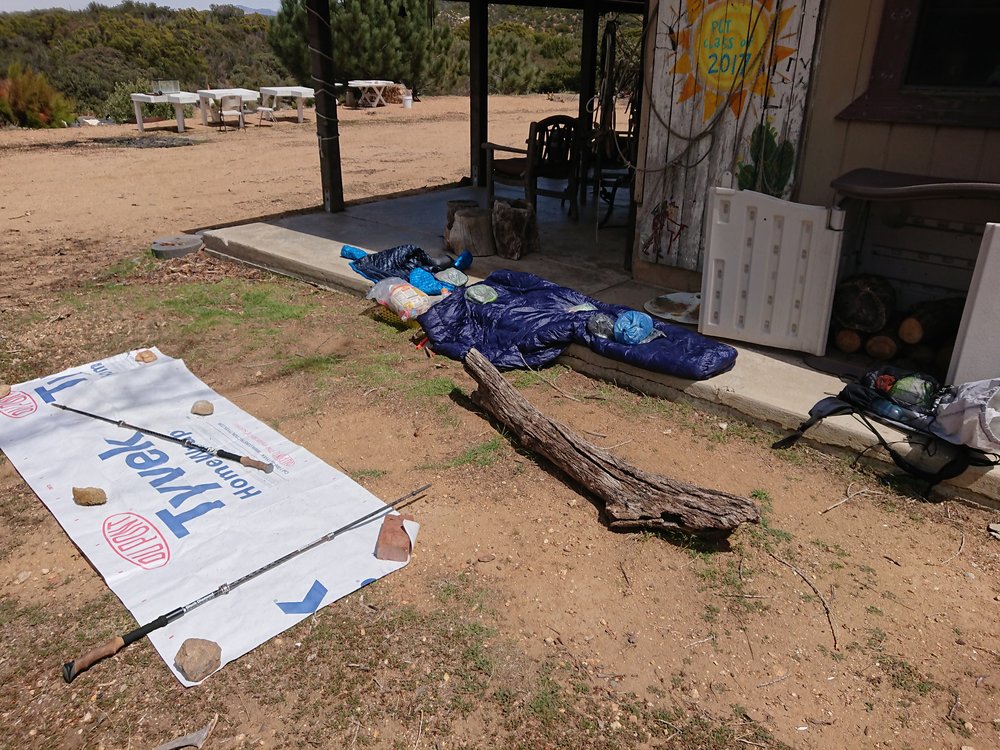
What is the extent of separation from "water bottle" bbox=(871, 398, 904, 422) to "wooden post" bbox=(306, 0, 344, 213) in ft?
18.0

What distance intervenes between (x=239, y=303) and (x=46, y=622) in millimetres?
3557

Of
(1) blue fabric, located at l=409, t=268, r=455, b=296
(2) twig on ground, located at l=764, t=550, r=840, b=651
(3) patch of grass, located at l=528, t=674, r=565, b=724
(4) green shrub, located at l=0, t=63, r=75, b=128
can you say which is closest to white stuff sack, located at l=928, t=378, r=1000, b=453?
(2) twig on ground, located at l=764, t=550, r=840, b=651

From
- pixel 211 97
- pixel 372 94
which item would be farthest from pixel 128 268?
pixel 372 94

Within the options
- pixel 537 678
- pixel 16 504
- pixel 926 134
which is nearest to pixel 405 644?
pixel 537 678

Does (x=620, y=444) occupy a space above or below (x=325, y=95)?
below

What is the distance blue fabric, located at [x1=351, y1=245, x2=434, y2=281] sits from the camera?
235 inches

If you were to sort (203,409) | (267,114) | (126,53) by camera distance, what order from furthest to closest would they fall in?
(126,53), (267,114), (203,409)

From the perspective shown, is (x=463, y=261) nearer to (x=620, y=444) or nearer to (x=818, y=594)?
(x=620, y=444)

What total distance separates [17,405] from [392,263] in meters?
2.79

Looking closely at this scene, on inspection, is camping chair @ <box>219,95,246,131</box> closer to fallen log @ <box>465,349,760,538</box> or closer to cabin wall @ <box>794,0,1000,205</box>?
cabin wall @ <box>794,0,1000,205</box>

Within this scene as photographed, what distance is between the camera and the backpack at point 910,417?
337 cm

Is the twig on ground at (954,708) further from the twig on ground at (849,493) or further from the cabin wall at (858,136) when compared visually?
the cabin wall at (858,136)

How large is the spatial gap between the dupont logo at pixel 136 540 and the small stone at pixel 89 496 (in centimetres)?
13

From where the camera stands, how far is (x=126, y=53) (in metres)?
29.3
